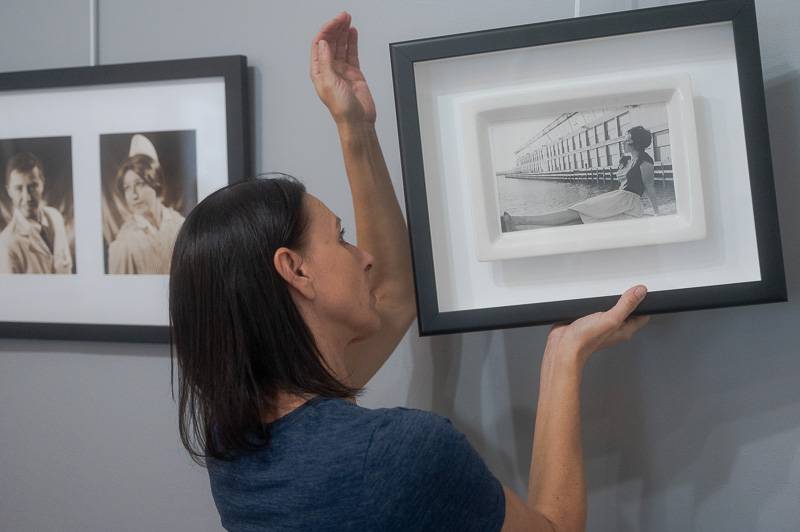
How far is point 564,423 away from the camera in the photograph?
0.69 m

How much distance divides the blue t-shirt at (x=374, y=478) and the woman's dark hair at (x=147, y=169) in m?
0.53

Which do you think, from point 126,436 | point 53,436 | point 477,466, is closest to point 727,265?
point 477,466

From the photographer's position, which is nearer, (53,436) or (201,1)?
(201,1)

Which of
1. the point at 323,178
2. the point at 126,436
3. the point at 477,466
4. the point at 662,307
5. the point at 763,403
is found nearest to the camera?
the point at 477,466

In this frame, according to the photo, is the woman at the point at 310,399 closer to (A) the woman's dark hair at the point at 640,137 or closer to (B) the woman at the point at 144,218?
(A) the woman's dark hair at the point at 640,137

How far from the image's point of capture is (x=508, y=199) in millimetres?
746

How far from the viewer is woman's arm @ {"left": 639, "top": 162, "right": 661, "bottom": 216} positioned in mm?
716

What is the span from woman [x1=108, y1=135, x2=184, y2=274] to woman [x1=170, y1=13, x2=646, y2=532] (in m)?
0.35

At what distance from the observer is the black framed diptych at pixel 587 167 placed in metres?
0.70

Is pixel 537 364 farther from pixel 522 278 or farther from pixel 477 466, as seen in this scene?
pixel 477 466

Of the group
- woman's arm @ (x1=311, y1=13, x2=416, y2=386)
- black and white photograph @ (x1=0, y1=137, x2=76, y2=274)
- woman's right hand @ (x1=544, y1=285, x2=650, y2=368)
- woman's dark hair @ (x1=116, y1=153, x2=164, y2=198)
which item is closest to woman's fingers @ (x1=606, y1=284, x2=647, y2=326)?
woman's right hand @ (x1=544, y1=285, x2=650, y2=368)

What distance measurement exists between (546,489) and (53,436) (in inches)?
33.8

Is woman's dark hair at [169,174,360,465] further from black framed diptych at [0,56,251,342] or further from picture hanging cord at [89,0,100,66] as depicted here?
picture hanging cord at [89,0,100,66]

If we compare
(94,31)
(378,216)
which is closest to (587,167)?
(378,216)
